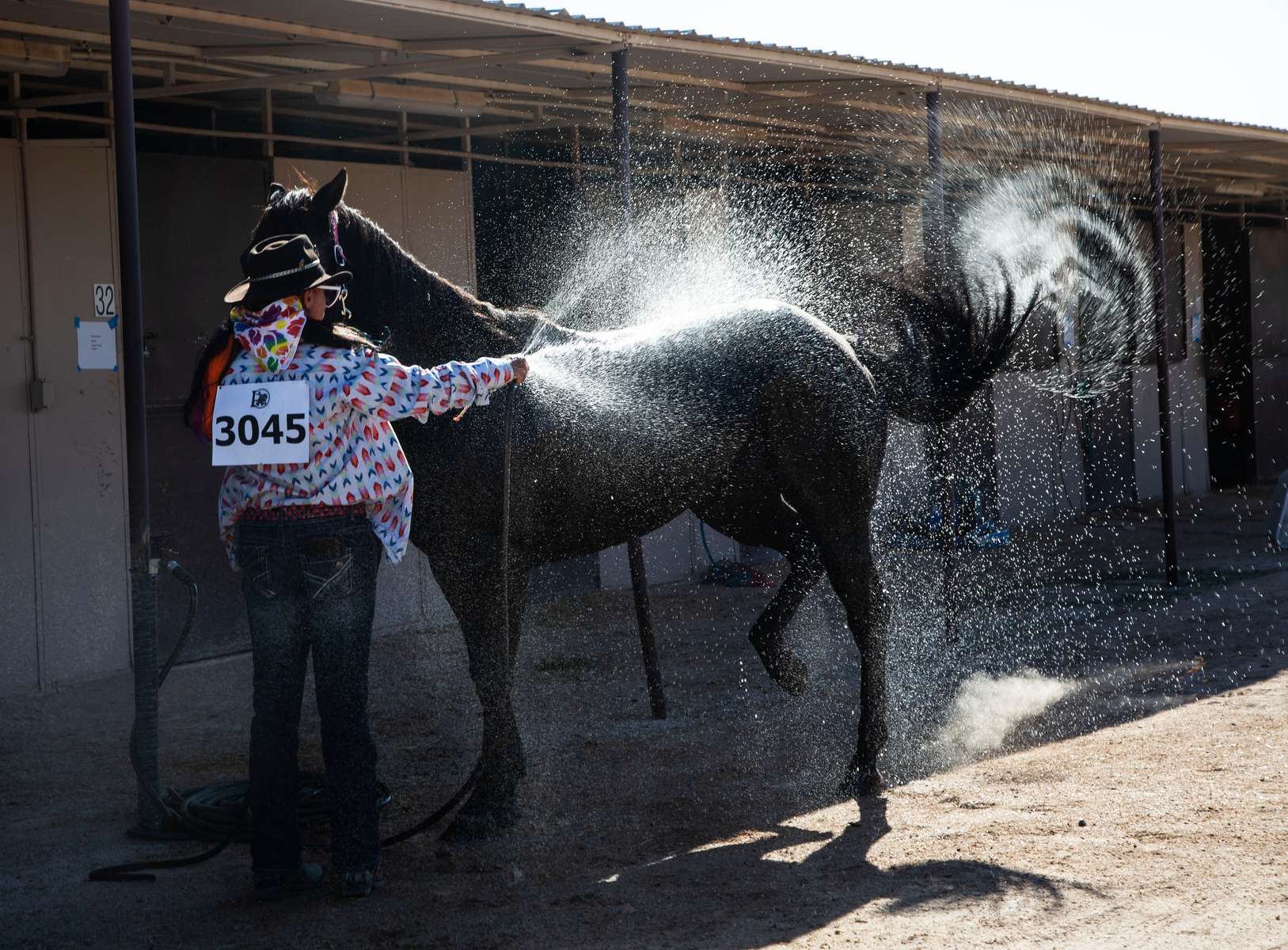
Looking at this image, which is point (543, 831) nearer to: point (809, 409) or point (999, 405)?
point (809, 409)

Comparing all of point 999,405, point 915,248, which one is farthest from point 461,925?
point 999,405

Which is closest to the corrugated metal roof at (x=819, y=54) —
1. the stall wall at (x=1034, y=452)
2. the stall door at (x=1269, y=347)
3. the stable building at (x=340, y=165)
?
the stable building at (x=340, y=165)

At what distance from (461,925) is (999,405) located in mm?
Answer: 9958

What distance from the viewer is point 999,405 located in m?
12.7

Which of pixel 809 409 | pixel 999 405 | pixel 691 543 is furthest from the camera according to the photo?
pixel 999 405

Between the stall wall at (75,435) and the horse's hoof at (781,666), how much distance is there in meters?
3.50

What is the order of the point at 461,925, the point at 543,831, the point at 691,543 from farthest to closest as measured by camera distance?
1. the point at 691,543
2. the point at 543,831
3. the point at 461,925

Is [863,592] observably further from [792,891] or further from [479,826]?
[479,826]

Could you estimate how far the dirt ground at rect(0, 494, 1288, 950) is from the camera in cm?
370

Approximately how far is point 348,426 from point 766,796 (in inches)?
88.1

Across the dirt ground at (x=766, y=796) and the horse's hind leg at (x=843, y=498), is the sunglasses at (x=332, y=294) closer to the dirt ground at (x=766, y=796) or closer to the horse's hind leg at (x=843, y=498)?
the dirt ground at (x=766, y=796)

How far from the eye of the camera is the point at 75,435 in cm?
688

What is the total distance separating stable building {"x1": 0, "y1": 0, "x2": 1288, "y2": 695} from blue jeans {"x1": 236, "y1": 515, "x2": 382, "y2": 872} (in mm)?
2519

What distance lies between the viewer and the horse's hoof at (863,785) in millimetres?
4996
